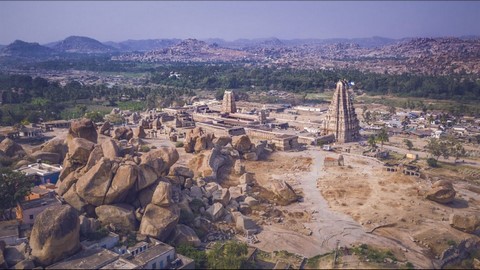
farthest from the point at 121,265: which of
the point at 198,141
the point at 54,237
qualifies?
the point at 198,141

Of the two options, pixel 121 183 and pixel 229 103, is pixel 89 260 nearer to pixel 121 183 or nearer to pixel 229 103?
pixel 121 183

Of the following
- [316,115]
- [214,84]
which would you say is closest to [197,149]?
[316,115]

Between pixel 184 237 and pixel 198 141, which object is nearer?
pixel 184 237

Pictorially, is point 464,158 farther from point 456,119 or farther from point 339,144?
point 456,119

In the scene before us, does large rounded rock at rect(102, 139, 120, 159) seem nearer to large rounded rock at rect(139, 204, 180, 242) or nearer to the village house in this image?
the village house

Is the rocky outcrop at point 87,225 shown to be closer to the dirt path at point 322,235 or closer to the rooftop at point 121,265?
the rooftop at point 121,265

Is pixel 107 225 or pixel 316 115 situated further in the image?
pixel 316 115
